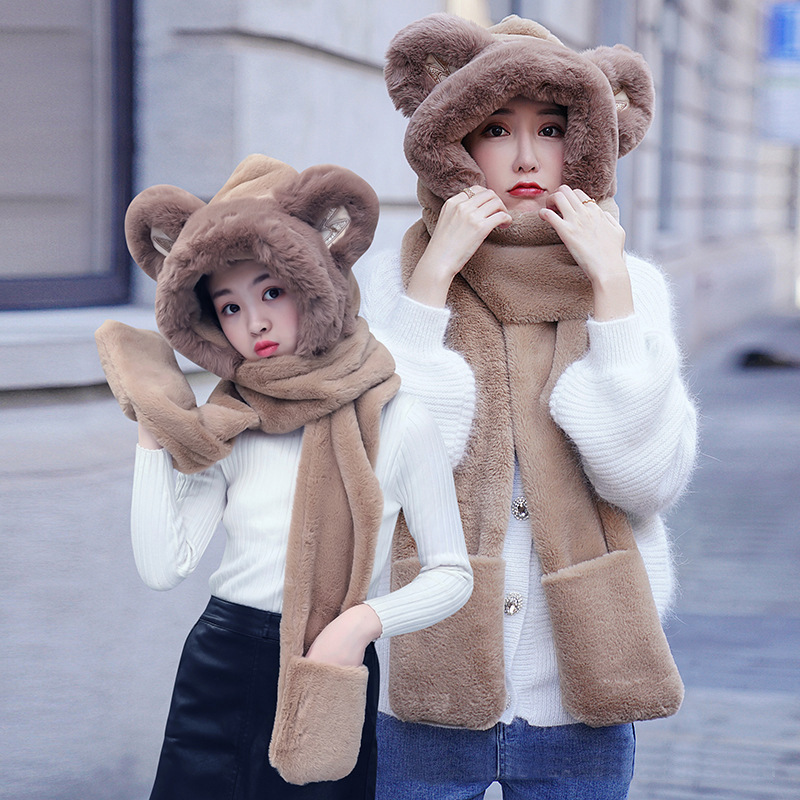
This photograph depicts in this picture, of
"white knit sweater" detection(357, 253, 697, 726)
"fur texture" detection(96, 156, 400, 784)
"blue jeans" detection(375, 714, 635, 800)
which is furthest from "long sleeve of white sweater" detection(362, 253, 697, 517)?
"blue jeans" detection(375, 714, 635, 800)

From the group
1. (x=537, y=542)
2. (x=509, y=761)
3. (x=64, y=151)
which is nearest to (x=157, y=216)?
(x=537, y=542)

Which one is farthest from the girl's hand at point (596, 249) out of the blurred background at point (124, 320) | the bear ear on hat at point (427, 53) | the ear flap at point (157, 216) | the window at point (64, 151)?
the window at point (64, 151)

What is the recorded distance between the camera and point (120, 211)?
3.99 meters

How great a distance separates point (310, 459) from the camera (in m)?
1.78

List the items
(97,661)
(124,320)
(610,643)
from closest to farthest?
(610,643) < (97,661) < (124,320)

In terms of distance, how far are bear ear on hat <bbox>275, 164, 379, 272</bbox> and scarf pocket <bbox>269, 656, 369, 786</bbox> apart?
1.94 ft

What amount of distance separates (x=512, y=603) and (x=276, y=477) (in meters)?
0.55

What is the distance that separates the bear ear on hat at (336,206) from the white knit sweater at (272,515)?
0.84ft

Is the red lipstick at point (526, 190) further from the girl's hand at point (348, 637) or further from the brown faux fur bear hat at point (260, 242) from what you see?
the girl's hand at point (348, 637)

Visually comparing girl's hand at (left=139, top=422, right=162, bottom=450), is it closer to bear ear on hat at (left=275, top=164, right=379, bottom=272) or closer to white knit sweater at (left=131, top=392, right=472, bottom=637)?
white knit sweater at (left=131, top=392, right=472, bottom=637)

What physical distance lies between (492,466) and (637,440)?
256 millimetres

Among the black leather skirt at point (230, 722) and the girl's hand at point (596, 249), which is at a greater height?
the girl's hand at point (596, 249)

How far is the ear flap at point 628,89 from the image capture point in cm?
215

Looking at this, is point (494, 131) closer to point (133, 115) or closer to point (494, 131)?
point (494, 131)
